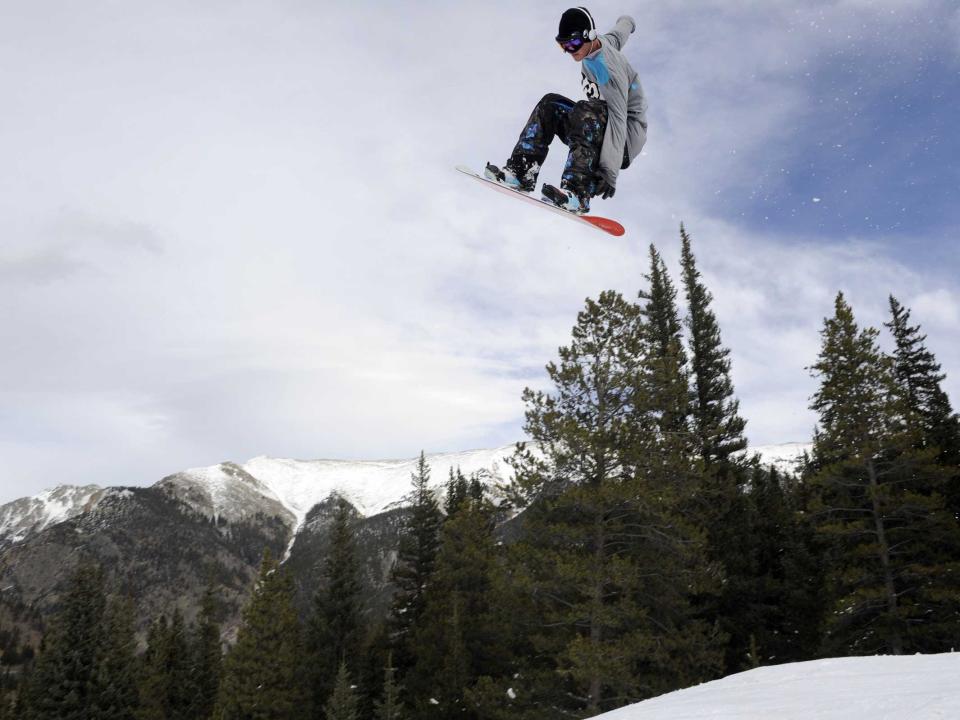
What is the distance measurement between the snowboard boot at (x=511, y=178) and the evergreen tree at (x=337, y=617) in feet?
97.3

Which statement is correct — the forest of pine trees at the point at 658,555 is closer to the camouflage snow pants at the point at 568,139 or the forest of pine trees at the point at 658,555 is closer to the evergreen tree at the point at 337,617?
the evergreen tree at the point at 337,617

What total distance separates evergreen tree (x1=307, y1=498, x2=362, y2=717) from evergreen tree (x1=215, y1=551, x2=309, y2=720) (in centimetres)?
261

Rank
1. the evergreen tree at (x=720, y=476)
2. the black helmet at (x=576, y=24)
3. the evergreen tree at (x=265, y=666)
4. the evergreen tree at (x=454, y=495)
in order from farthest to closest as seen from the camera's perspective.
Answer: the evergreen tree at (x=454, y=495) → the evergreen tree at (x=265, y=666) → the evergreen tree at (x=720, y=476) → the black helmet at (x=576, y=24)

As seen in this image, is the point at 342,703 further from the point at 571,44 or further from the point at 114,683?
the point at 571,44

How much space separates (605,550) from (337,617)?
22.9 metres

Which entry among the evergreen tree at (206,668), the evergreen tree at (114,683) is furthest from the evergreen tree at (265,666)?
the evergreen tree at (206,668)

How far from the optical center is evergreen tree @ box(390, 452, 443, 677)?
31469 mm

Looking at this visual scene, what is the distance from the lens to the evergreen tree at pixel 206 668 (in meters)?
38.0

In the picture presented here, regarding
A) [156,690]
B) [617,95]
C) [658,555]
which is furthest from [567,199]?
[156,690]

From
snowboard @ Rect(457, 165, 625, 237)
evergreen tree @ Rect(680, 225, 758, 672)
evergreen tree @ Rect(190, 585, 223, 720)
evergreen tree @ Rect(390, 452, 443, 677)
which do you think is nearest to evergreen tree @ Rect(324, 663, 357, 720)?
evergreen tree @ Rect(390, 452, 443, 677)

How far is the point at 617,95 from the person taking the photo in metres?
6.54

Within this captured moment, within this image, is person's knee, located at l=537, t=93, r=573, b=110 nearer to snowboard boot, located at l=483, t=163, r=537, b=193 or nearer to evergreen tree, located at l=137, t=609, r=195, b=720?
snowboard boot, located at l=483, t=163, r=537, b=193

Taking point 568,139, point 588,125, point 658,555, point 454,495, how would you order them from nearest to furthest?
point 588,125, point 568,139, point 658,555, point 454,495

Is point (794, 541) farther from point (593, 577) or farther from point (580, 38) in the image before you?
point (580, 38)
